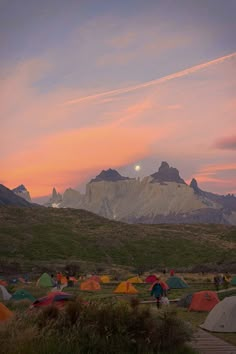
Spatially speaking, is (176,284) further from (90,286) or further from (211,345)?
(211,345)

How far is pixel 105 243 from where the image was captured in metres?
99.2

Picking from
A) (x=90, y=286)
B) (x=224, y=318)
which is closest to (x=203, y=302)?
(x=224, y=318)

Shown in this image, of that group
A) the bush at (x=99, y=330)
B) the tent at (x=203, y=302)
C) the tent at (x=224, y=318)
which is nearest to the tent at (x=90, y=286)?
the tent at (x=203, y=302)

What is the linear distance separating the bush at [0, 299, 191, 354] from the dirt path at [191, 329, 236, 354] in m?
1.54

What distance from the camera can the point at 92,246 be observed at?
96375mm

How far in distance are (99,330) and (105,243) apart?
89.4m

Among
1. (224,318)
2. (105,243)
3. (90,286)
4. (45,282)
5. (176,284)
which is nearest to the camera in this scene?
(224,318)

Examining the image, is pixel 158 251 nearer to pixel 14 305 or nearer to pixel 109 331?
pixel 14 305

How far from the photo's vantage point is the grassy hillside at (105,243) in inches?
3423

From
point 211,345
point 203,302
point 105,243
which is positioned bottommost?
point 203,302

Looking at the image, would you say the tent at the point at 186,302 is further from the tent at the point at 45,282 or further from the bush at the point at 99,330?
the tent at the point at 45,282

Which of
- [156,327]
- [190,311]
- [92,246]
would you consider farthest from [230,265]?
[156,327]

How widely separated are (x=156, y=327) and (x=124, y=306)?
0.92 metres

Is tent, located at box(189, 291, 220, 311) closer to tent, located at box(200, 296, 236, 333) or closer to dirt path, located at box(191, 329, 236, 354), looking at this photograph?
tent, located at box(200, 296, 236, 333)
